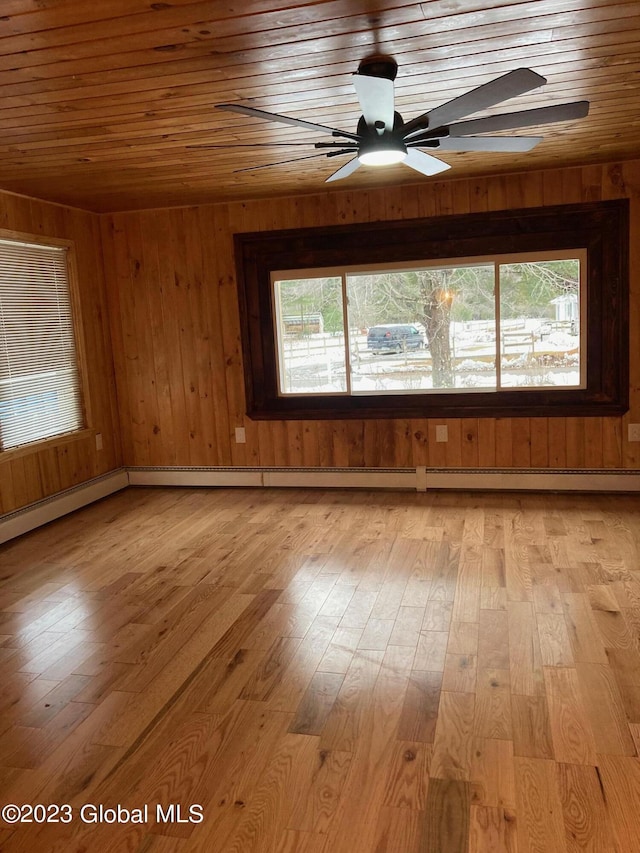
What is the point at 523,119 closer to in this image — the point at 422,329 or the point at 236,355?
the point at 422,329

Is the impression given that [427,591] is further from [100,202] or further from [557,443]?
[100,202]

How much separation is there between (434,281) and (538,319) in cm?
84

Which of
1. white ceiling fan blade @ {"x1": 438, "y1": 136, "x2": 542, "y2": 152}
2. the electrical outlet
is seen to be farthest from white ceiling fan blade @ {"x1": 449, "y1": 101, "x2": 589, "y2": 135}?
the electrical outlet

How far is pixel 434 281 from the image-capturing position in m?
5.32

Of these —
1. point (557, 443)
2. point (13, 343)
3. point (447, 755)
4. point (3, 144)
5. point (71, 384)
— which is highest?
point (3, 144)

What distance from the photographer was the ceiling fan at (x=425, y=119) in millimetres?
2334

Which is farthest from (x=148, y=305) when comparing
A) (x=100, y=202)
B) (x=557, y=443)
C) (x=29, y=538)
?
(x=557, y=443)

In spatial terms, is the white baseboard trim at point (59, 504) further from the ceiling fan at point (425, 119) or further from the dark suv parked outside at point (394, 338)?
the ceiling fan at point (425, 119)

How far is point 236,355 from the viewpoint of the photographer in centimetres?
577

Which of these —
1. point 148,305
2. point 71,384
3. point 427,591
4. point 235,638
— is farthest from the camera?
point 148,305

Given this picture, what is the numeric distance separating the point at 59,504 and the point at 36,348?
1198 mm

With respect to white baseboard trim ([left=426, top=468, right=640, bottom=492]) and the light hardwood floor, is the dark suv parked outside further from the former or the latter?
the light hardwood floor

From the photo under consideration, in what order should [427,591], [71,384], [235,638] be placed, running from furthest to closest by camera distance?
[71,384]
[427,591]
[235,638]

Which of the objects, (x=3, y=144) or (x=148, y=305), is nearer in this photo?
(x=3, y=144)
